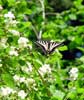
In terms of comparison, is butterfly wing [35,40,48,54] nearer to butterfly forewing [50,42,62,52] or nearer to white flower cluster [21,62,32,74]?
butterfly forewing [50,42,62,52]

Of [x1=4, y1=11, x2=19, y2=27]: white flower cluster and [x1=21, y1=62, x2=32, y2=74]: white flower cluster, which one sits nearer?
[x1=21, y1=62, x2=32, y2=74]: white flower cluster

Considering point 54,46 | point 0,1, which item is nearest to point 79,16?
point 0,1

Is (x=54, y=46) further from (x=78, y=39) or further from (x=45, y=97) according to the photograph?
(x=78, y=39)

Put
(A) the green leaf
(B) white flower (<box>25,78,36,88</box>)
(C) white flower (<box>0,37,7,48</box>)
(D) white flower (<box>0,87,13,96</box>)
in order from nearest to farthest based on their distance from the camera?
(D) white flower (<box>0,87,13,96</box>)
(A) the green leaf
(B) white flower (<box>25,78,36,88</box>)
(C) white flower (<box>0,37,7,48</box>)

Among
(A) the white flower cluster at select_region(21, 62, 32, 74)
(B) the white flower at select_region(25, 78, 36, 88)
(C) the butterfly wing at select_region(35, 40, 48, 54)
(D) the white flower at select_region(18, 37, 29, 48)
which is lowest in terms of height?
(B) the white flower at select_region(25, 78, 36, 88)

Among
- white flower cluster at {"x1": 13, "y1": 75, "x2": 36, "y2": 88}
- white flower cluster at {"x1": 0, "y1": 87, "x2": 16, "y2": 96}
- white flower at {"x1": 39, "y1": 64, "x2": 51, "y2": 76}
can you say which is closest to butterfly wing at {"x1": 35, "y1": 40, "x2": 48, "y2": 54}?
white flower at {"x1": 39, "y1": 64, "x2": 51, "y2": 76}

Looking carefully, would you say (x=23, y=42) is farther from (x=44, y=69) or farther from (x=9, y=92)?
(x=9, y=92)

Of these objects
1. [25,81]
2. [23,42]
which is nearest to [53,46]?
[23,42]

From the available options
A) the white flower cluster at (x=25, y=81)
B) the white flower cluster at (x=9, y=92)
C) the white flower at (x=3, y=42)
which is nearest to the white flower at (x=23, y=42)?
the white flower at (x=3, y=42)

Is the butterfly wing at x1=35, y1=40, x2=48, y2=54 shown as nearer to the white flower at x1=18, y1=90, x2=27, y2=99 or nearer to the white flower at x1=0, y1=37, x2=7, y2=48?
the white flower at x1=0, y1=37, x2=7, y2=48

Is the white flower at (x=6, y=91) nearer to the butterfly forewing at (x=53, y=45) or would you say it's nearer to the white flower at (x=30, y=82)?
the white flower at (x=30, y=82)

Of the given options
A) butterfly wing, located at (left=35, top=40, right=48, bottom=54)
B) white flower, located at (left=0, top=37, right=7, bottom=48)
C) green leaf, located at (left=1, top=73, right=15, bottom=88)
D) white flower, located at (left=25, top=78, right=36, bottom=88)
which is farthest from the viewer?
butterfly wing, located at (left=35, top=40, right=48, bottom=54)

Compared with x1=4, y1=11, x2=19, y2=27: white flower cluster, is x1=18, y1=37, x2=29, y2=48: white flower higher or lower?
Result: lower
